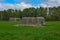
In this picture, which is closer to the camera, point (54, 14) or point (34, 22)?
point (34, 22)

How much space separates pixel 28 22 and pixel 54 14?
50.0 metres

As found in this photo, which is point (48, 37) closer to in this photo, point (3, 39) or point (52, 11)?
point (3, 39)

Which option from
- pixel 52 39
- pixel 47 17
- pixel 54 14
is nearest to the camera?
pixel 52 39

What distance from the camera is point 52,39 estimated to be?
1097 cm

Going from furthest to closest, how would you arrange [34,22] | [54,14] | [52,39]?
[54,14] → [34,22] → [52,39]

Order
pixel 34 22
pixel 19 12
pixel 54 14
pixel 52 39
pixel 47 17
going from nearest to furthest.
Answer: pixel 52 39, pixel 34 22, pixel 47 17, pixel 54 14, pixel 19 12

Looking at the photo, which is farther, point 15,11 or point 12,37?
point 15,11

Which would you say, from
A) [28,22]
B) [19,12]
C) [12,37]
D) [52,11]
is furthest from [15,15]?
[12,37]

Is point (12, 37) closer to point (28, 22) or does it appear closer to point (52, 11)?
point (28, 22)

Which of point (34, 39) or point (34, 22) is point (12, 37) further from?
point (34, 22)

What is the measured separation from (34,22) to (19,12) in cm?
5722

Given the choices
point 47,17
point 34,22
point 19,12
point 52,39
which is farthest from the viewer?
point 19,12

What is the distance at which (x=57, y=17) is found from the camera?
7569 cm

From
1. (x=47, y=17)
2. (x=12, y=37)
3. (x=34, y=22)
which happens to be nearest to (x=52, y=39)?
(x=12, y=37)
